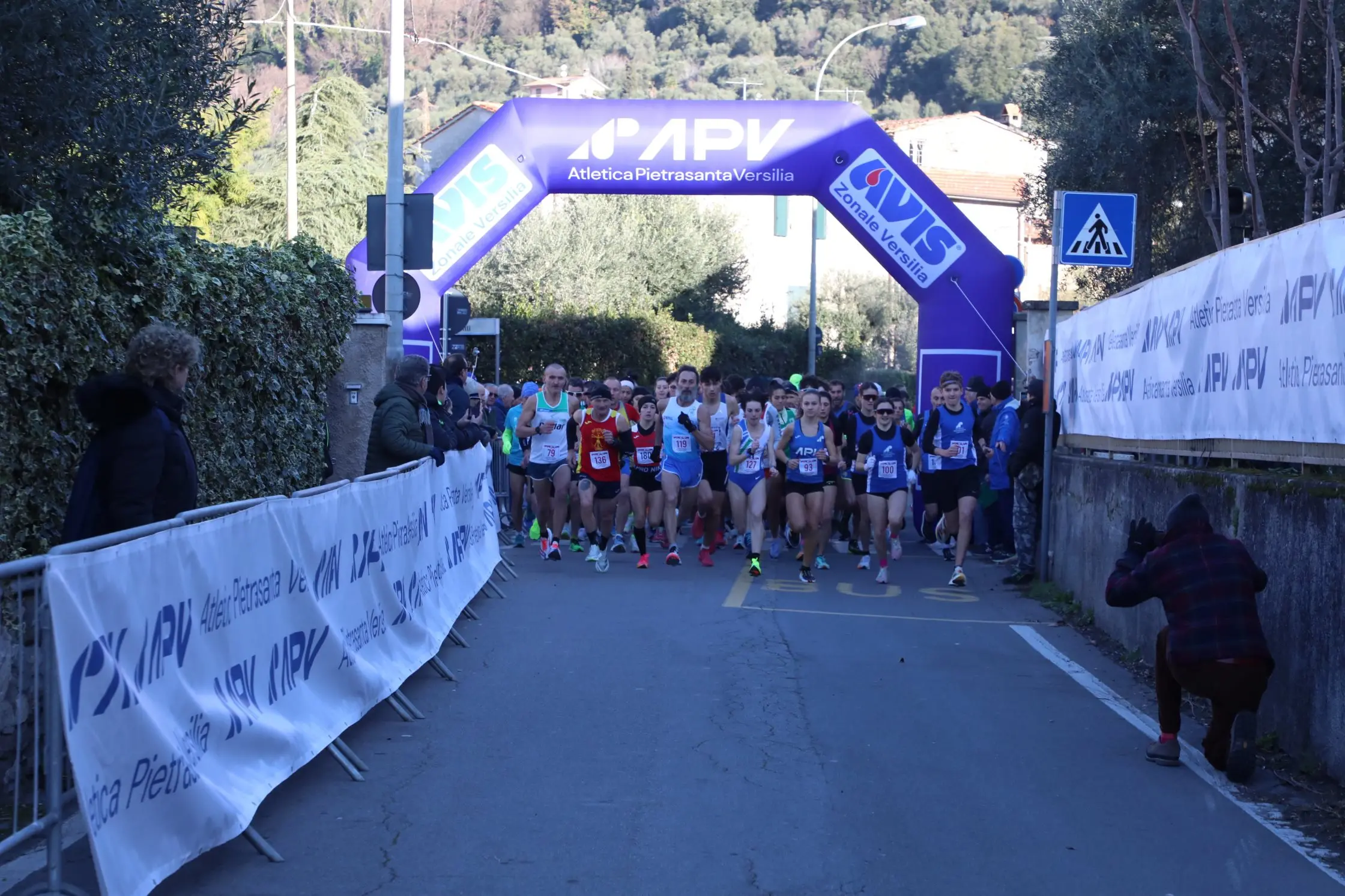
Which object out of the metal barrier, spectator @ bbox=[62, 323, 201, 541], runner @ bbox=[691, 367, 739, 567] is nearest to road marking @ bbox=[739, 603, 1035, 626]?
runner @ bbox=[691, 367, 739, 567]

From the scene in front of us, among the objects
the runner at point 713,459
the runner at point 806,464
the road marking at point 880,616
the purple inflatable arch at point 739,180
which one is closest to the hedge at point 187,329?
the runner at point 713,459

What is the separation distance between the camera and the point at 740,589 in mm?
12789

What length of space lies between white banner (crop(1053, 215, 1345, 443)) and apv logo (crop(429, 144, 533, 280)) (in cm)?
919

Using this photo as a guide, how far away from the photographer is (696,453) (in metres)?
14.6

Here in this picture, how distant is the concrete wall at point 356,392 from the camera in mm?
15695

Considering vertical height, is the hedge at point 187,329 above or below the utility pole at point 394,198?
below

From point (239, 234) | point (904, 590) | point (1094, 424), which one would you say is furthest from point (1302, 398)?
point (239, 234)

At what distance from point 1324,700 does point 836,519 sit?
34.4 ft

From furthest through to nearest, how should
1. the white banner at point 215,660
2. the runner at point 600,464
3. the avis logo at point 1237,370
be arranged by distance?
1. the runner at point 600,464
2. the avis logo at point 1237,370
3. the white banner at point 215,660

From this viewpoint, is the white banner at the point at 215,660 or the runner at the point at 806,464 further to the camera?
the runner at the point at 806,464

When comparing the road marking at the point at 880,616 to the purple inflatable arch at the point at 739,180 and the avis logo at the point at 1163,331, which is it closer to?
the avis logo at the point at 1163,331

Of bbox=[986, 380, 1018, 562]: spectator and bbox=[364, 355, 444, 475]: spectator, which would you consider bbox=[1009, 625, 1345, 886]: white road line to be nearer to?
bbox=[364, 355, 444, 475]: spectator

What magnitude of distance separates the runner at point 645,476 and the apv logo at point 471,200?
5889 mm

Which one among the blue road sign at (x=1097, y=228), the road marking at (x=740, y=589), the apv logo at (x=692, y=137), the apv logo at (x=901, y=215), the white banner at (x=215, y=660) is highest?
the apv logo at (x=692, y=137)
